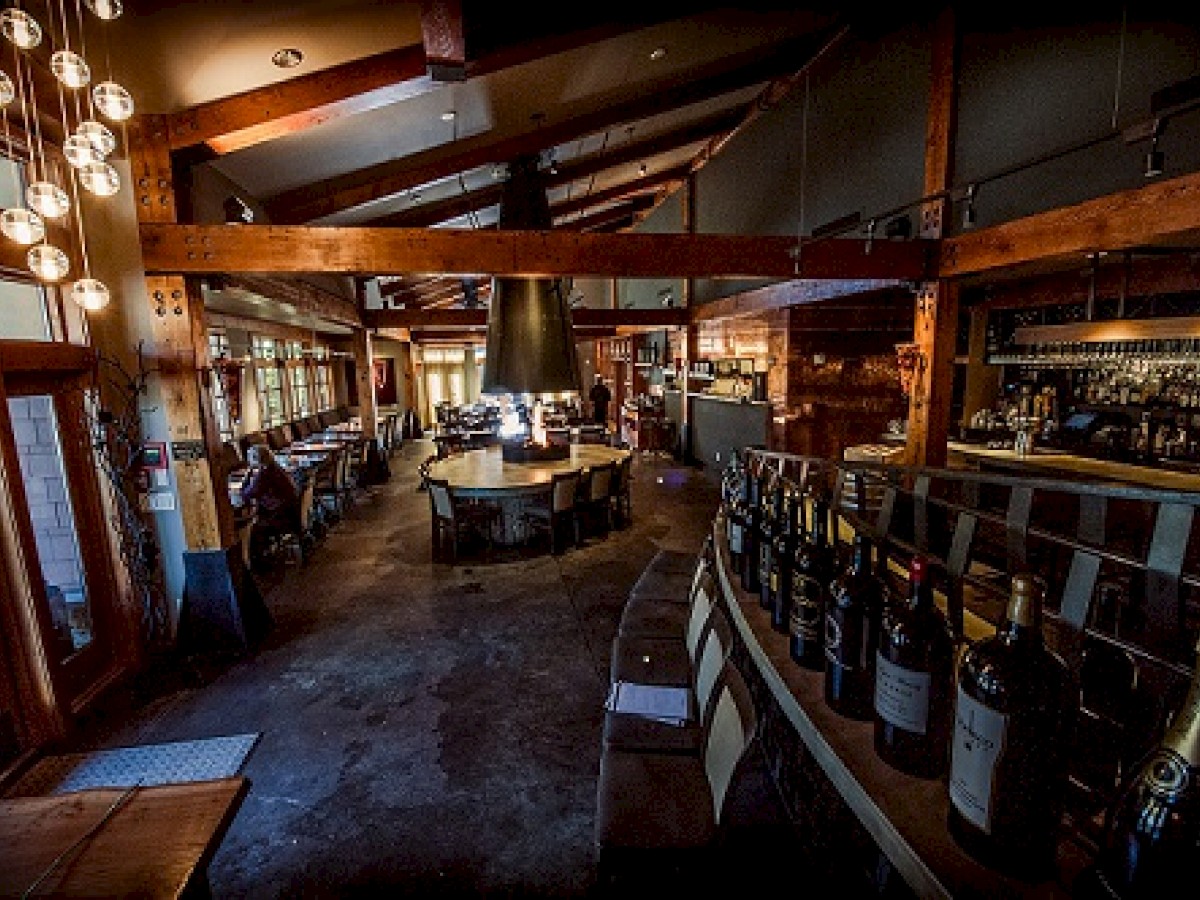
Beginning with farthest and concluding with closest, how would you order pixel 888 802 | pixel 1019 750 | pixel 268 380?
pixel 268 380
pixel 888 802
pixel 1019 750

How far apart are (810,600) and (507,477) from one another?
16.8 feet

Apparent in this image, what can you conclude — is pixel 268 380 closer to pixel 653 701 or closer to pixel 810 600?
pixel 653 701

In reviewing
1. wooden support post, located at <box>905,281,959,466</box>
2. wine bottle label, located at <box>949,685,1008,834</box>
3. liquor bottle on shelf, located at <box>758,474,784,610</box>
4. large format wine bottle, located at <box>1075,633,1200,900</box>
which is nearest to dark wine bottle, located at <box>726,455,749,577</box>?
liquor bottle on shelf, located at <box>758,474,784,610</box>

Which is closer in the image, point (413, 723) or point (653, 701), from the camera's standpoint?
point (653, 701)

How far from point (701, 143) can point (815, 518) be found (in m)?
9.92

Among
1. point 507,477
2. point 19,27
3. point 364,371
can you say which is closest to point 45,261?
point 19,27

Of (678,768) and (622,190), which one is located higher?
(622,190)

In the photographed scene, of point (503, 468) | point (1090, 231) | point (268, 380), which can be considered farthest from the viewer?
point (268, 380)

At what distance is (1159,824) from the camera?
2.06 feet

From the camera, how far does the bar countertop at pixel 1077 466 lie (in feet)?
14.0

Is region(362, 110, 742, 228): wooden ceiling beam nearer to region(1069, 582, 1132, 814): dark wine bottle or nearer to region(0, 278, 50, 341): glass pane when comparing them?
→ region(0, 278, 50, 341): glass pane

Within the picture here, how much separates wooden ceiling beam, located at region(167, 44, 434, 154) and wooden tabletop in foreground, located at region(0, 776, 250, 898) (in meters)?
3.58

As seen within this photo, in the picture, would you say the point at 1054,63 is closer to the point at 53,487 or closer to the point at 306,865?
the point at 306,865

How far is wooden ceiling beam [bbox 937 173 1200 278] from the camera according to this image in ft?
10.2
